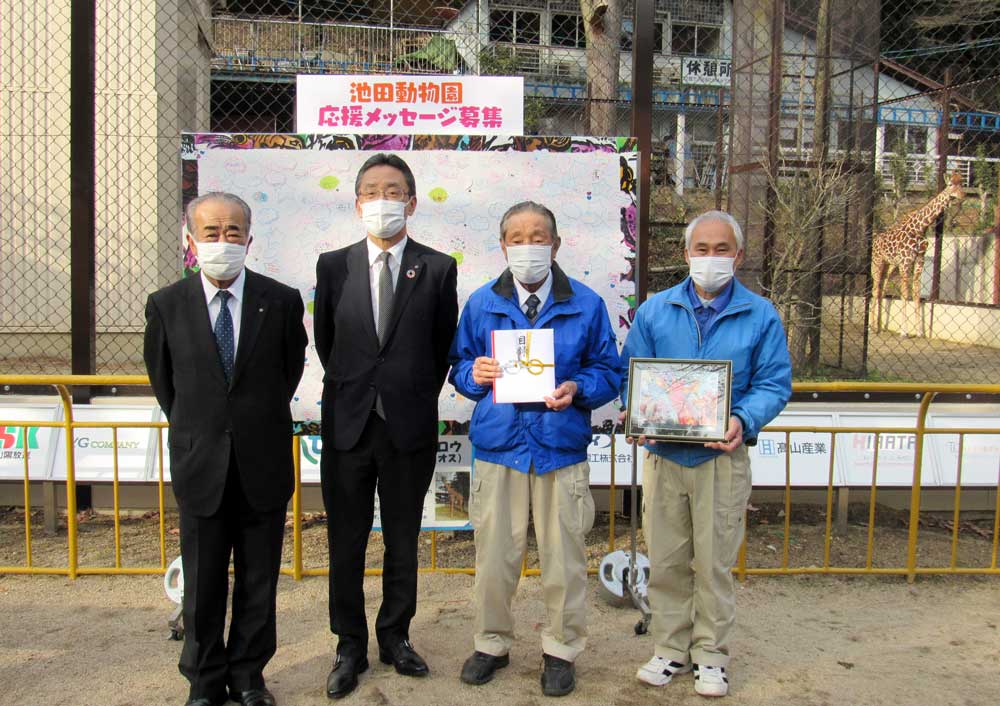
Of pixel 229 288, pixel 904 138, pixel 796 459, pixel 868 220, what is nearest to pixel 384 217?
pixel 229 288

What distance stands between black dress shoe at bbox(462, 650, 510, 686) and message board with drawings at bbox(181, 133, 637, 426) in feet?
4.46

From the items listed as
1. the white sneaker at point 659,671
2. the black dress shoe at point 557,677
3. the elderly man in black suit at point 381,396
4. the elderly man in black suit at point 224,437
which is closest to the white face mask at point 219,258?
the elderly man in black suit at point 224,437

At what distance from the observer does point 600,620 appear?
4.19 meters

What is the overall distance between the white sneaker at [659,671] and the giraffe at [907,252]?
39.6ft

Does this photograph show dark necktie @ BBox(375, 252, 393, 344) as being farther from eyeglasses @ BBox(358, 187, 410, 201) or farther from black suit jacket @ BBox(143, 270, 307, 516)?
black suit jacket @ BBox(143, 270, 307, 516)

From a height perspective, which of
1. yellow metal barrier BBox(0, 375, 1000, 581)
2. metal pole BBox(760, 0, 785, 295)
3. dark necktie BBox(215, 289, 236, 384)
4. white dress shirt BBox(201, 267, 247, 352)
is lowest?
yellow metal barrier BBox(0, 375, 1000, 581)

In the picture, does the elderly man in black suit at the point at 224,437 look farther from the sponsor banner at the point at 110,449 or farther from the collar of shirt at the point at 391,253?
the sponsor banner at the point at 110,449

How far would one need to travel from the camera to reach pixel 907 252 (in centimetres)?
1445

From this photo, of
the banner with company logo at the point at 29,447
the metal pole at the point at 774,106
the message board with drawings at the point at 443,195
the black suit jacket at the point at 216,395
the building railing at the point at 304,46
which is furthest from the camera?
the building railing at the point at 304,46

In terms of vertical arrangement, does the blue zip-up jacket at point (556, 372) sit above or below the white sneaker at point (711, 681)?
above

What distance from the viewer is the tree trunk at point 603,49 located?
8570 mm

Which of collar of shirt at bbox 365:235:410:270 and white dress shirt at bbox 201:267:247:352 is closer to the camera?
white dress shirt at bbox 201:267:247:352

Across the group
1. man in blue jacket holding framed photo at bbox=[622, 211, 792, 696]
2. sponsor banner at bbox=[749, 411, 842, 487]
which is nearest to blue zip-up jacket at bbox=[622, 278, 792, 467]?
man in blue jacket holding framed photo at bbox=[622, 211, 792, 696]

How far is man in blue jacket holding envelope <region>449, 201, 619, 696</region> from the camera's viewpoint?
328 centimetres
